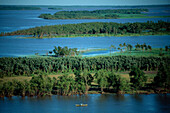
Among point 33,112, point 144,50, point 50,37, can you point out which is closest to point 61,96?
point 33,112

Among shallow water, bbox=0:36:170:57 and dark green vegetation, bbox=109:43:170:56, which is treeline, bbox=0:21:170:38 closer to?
shallow water, bbox=0:36:170:57

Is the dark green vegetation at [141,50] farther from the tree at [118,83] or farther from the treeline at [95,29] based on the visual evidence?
the treeline at [95,29]

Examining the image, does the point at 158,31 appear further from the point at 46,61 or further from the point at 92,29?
Answer: the point at 46,61

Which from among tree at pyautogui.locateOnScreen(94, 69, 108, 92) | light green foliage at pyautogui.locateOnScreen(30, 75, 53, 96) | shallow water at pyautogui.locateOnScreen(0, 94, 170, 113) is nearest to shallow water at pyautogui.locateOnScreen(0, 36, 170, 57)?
tree at pyautogui.locateOnScreen(94, 69, 108, 92)

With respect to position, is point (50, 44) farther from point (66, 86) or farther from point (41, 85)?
point (41, 85)

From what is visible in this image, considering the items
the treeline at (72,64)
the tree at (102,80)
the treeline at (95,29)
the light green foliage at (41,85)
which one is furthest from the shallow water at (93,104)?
the treeline at (95,29)

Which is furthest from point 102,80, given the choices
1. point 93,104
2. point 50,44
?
point 50,44
